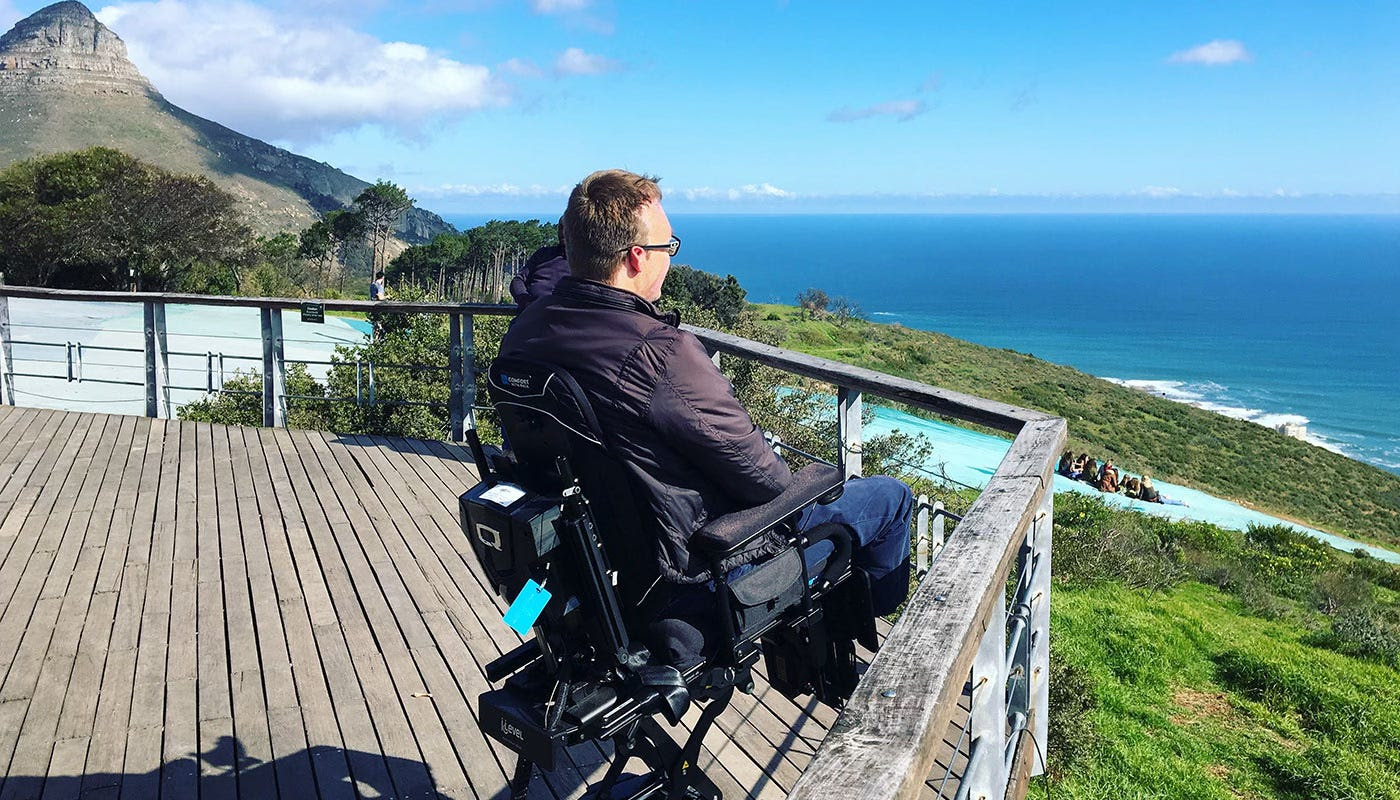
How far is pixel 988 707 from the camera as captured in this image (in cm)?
174

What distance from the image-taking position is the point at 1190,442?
137 ft

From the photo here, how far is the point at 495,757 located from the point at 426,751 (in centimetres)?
20

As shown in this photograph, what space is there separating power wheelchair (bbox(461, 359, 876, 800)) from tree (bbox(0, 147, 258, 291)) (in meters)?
41.5

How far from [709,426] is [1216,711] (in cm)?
501

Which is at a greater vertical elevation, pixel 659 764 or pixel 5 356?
pixel 5 356

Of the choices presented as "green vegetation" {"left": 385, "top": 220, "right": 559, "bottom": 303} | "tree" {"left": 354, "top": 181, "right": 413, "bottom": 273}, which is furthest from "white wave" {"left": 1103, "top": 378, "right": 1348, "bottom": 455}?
"tree" {"left": 354, "top": 181, "right": 413, "bottom": 273}

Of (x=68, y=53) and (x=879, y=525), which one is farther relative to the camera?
(x=68, y=53)

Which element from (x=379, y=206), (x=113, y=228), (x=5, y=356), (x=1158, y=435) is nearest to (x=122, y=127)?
(x=379, y=206)

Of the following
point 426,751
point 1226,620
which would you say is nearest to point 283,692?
point 426,751

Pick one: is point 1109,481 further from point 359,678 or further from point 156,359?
point 359,678

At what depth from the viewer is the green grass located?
445cm

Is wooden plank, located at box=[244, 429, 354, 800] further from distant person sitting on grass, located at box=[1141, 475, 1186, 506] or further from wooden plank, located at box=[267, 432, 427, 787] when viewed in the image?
distant person sitting on grass, located at box=[1141, 475, 1186, 506]

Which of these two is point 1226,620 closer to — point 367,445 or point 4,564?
point 367,445

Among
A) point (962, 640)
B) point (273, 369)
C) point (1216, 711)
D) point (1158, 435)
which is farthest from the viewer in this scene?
point (1158, 435)
